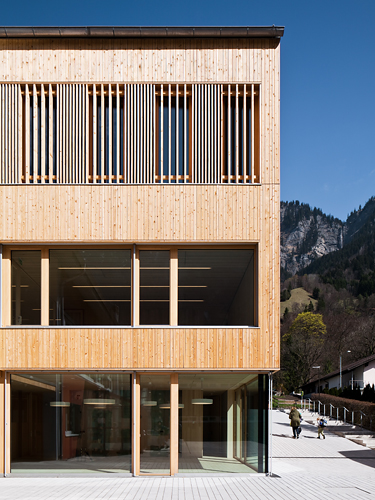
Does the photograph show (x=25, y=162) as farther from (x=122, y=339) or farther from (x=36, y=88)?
(x=122, y=339)

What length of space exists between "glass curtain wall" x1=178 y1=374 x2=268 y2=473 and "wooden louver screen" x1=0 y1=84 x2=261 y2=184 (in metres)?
5.46

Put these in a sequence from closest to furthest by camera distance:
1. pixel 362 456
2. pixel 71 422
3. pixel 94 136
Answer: pixel 71 422
pixel 94 136
pixel 362 456

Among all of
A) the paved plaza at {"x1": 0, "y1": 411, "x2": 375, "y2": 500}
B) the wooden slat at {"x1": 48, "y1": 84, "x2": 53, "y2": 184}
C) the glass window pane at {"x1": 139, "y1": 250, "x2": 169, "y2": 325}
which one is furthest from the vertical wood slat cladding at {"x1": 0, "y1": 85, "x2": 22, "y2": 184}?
the paved plaza at {"x1": 0, "y1": 411, "x2": 375, "y2": 500}

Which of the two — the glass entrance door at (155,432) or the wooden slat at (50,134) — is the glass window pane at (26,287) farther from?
the glass entrance door at (155,432)

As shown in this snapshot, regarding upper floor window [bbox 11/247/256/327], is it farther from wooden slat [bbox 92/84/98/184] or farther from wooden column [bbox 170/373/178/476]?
wooden slat [bbox 92/84/98/184]

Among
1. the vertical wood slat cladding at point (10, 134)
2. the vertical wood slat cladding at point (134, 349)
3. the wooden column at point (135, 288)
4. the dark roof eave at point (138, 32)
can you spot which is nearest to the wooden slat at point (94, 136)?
the dark roof eave at point (138, 32)

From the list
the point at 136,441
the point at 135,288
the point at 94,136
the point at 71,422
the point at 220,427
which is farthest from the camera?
the point at 94,136

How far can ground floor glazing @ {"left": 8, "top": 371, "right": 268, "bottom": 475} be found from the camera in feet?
45.9

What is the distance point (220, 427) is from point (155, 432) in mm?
1636

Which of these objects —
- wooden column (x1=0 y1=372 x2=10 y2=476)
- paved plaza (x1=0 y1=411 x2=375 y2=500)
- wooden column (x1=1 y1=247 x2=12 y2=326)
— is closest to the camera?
paved plaza (x1=0 y1=411 x2=375 y2=500)

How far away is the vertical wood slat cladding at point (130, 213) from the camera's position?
14.5 metres

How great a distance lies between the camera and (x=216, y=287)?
14711 mm

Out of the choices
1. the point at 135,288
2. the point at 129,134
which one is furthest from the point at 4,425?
the point at 129,134

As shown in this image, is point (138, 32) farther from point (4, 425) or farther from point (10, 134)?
point (4, 425)
